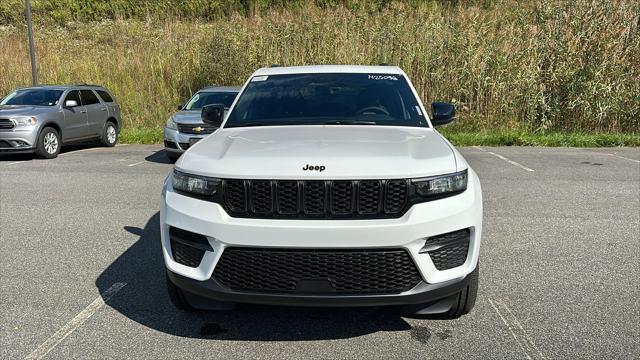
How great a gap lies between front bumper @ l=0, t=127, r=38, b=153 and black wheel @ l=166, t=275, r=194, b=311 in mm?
9450

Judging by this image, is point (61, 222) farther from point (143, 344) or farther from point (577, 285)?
point (577, 285)

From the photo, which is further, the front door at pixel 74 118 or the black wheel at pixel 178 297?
the front door at pixel 74 118

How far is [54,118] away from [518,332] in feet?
37.8

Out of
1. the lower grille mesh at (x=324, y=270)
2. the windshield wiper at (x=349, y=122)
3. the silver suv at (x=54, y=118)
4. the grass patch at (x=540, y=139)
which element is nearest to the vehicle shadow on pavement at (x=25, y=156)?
the silver suv at (x=54, y=118)

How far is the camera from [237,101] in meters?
4.55

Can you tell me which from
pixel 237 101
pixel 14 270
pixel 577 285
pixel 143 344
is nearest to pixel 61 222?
pixel 14 270

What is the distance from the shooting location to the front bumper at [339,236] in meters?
2.81

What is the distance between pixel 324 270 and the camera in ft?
9.36

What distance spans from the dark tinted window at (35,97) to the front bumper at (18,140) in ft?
4.23

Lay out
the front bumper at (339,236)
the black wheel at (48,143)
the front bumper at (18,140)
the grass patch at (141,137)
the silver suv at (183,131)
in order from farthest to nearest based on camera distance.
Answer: the grass patch at (141,137) < the black wheel at (48,143) < the front bumper at (18,140) < the silver suv at (183,131) < the front bumper at (339,236)

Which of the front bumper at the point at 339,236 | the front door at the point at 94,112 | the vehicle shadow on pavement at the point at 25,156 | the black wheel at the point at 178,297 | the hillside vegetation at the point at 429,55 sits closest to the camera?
the front bumper at the point at 339,236

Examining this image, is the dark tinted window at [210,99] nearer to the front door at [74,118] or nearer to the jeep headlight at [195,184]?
the front door at [74,118]

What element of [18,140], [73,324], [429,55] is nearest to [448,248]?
[73,324]

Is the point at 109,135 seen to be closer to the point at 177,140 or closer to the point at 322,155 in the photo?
the point at 177,140
